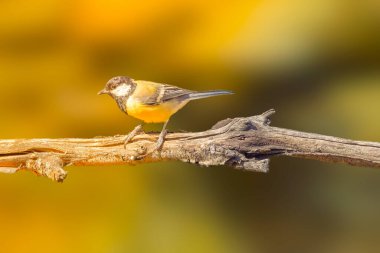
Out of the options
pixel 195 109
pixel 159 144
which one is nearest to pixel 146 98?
pixel 159 144

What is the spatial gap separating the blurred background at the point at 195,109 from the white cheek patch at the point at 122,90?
246 millimetres

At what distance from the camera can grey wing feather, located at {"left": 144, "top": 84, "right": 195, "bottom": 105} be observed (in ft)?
5.54

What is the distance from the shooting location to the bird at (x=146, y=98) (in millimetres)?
1688

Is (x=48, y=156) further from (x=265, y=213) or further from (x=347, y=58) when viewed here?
(x=347, y=58)

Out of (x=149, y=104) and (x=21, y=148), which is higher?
(x=149, y=104)

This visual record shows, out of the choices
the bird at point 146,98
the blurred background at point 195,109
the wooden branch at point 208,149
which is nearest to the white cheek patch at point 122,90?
the bird at point 146,98

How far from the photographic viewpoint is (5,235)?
1995 mm

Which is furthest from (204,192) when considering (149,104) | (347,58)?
(347,58)

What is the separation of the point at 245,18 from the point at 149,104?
20.0 inches

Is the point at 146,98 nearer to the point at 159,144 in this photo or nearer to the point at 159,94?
the point at 159,94

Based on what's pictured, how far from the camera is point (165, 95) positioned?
1.70 meters

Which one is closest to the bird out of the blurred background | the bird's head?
the bird's head

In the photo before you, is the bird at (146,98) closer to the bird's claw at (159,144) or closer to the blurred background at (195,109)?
the bird's claw at (159,144)

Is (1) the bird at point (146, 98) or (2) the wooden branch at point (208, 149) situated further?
(1) the bird at point (146, 98)
